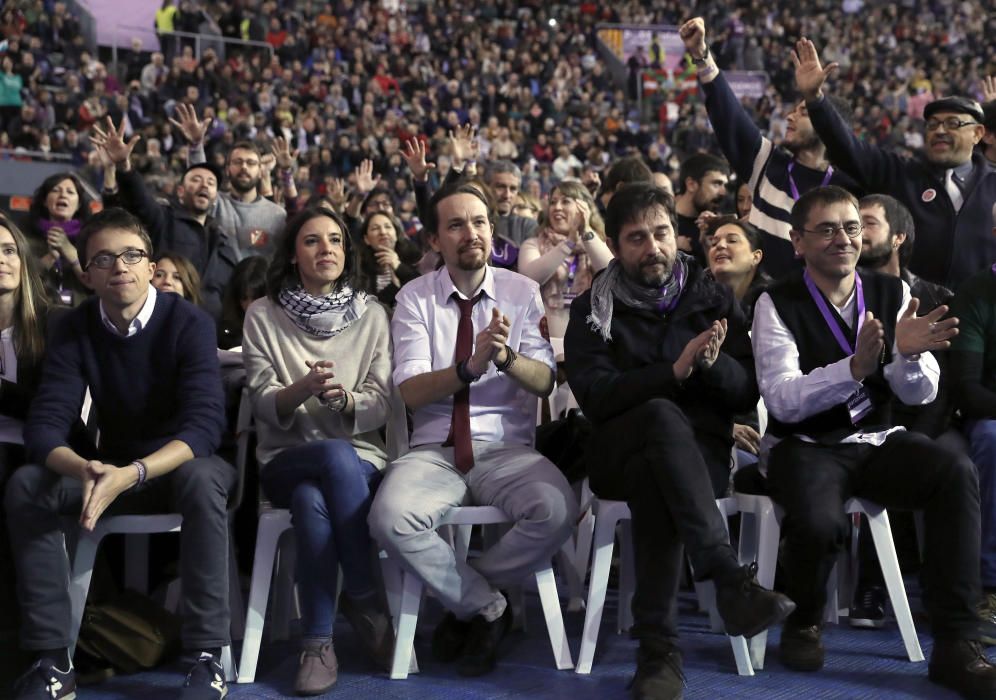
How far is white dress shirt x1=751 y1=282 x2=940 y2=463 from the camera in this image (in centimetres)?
301

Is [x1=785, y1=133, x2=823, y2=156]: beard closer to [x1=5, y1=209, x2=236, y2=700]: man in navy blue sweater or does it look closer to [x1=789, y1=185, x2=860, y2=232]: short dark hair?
[x1=789, y1=185, x2=860, y2=232]: short dark hair

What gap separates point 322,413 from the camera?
3398 millimetres

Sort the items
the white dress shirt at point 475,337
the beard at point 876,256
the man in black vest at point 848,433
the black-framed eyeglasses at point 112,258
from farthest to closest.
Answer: the beard at point 876,256
the white dress shirt at point 475,337
the black-framed eyeglasses at point 112,258
the man in black vest at point 848,433

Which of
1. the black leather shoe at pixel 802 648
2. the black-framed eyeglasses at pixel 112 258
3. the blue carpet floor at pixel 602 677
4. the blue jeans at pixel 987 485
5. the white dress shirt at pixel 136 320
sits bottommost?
the blue carpet floor at pixel 602 677

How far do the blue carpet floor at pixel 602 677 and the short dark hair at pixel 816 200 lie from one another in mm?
1310

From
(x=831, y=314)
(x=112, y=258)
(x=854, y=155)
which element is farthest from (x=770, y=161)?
(x=112, y=258)

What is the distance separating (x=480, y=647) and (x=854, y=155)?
255cm

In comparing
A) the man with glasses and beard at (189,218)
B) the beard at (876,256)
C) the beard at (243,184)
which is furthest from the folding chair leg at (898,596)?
the beard at (243,184)

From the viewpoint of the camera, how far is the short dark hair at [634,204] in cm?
323

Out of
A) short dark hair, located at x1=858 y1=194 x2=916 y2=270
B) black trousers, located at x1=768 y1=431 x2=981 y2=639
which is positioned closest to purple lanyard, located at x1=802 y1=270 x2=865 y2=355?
black trousers, located at x1=768 y1=431 x2=981 y2=639

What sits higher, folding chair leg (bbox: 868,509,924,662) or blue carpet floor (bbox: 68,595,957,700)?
folding chair leg (bbox: 868,509,924,662)

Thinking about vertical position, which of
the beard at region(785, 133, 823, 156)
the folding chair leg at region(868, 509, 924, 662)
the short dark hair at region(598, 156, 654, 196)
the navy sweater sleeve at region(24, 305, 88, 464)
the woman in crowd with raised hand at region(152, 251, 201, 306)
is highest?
the beard at region(785, 133, 823, 156)

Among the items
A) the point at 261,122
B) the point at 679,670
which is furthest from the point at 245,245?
the point at 261,122

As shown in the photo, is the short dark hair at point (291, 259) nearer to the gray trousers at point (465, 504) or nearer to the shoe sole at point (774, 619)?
the gray trousers at point (465, 504)
